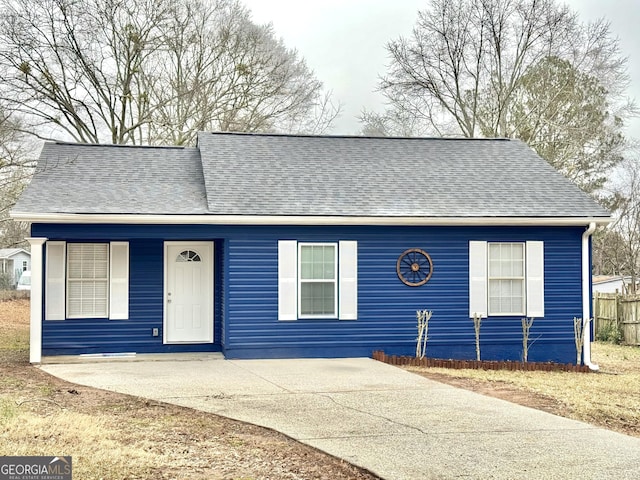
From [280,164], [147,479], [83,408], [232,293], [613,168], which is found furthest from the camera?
[613,168]

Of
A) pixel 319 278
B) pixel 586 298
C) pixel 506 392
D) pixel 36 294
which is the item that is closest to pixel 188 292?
pixel 319 278

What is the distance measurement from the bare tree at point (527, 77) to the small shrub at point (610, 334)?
29.9 ft

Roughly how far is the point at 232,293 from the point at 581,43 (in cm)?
2159

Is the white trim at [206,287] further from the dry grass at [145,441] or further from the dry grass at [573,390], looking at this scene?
the dry grass at [145,441]

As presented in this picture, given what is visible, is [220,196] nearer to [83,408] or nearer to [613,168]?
[83,408]

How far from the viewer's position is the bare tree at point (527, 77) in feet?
98.6

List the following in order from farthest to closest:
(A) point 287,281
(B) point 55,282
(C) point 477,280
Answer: (C) point 477,280 → (B) point 55,282 → (A) point 287,281

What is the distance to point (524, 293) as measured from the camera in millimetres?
15016

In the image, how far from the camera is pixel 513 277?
1501cm

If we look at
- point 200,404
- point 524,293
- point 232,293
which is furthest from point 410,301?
point 200,404

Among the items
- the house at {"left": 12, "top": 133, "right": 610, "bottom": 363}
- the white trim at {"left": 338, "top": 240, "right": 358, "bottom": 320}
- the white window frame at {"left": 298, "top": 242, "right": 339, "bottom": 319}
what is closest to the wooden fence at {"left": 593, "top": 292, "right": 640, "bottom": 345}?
the house at {"left": 12, "top": 133, "right": 610, "bottom": 363}

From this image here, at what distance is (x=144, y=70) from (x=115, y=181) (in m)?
13.2

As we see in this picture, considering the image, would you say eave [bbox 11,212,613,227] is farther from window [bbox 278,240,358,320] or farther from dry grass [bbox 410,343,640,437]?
dry grass [bbox 410,343,640,437]

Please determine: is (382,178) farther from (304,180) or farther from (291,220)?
(291,220)
